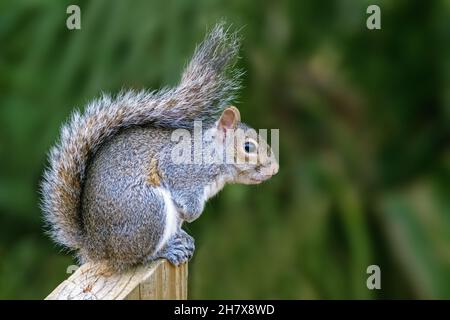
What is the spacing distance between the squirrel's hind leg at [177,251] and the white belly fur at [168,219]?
0.01 m

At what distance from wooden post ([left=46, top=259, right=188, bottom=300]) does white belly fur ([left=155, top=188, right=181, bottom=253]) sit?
0.07 metres

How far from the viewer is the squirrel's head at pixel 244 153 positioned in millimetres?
2396

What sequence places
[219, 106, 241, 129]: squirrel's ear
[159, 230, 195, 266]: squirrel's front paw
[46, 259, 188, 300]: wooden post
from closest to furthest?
[46, 259, 188, 300]: wooden post → [159, 230, 195, 266]: squirrel's front paw → [219, 106, 241, 129]: squirrel's ear

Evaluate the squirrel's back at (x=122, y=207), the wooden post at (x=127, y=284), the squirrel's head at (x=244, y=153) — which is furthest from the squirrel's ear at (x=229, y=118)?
the wooden post at (x=127, y=284)

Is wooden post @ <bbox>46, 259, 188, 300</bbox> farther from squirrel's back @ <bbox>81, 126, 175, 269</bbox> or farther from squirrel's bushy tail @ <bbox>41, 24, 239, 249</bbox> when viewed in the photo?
squirrel's bushy tail @ <bbox>41, 24, 239, 249</bbox>

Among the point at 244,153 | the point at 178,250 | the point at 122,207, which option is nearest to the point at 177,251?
the point at 178,250

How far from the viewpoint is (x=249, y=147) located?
2.43 m

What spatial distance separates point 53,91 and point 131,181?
1759 millimetres

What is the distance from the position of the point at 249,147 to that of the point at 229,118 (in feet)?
0.36

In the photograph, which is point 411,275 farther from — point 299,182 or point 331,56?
point 331,56

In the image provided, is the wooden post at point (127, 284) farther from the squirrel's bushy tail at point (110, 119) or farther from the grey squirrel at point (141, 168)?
the squirrel's bushy tail at point (110, 119)

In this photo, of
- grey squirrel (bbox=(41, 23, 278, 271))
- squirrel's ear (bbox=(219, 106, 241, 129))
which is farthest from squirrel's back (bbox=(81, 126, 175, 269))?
squirrel's ear (bbox=(219, 106, 241, 129))

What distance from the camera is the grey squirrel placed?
2238 millimetres
